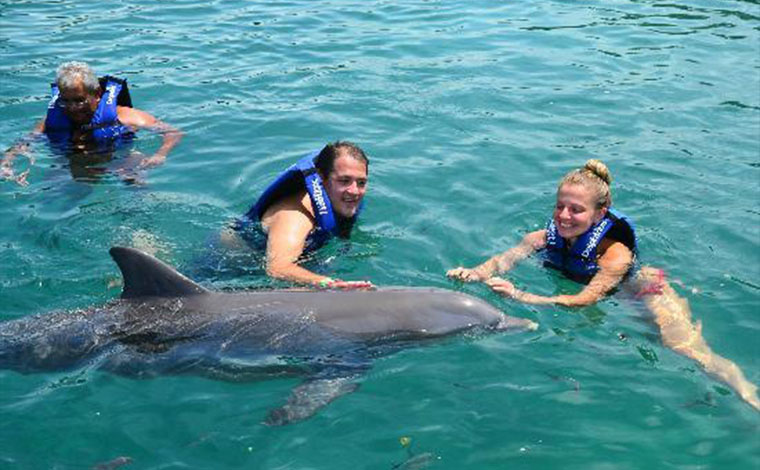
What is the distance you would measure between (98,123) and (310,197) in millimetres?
4125

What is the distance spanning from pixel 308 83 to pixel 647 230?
638 cm

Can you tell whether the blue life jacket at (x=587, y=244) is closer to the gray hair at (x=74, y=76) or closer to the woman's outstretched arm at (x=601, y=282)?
the woman's outstretched arm at (x=601, y=282)

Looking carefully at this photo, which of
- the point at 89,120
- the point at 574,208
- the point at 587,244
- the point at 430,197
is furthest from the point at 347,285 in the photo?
the point at 89,120

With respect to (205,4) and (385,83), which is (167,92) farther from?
(205,4)

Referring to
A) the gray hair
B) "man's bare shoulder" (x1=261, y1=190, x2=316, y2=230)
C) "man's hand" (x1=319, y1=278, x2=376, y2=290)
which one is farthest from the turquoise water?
the gray hair

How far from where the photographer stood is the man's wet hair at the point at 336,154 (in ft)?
26.9

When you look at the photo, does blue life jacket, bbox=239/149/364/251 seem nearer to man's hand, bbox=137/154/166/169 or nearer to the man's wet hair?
the man's wet hair

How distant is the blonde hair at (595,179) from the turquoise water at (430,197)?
896 mm

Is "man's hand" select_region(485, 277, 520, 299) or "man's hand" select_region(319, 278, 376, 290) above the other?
"man's hand" select_region(319, 278, 376, 290)

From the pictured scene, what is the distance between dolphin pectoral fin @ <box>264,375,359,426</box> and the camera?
6.21 metres

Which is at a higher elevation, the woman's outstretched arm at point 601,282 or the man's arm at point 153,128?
the man's arm at point 153,128

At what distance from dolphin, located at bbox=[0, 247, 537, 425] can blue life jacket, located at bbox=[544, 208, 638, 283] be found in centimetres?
233

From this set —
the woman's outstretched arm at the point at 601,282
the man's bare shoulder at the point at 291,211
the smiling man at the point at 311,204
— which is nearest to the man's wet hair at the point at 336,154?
the smiling man at the point at 311,204

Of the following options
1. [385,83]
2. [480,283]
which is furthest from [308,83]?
[480,283]
